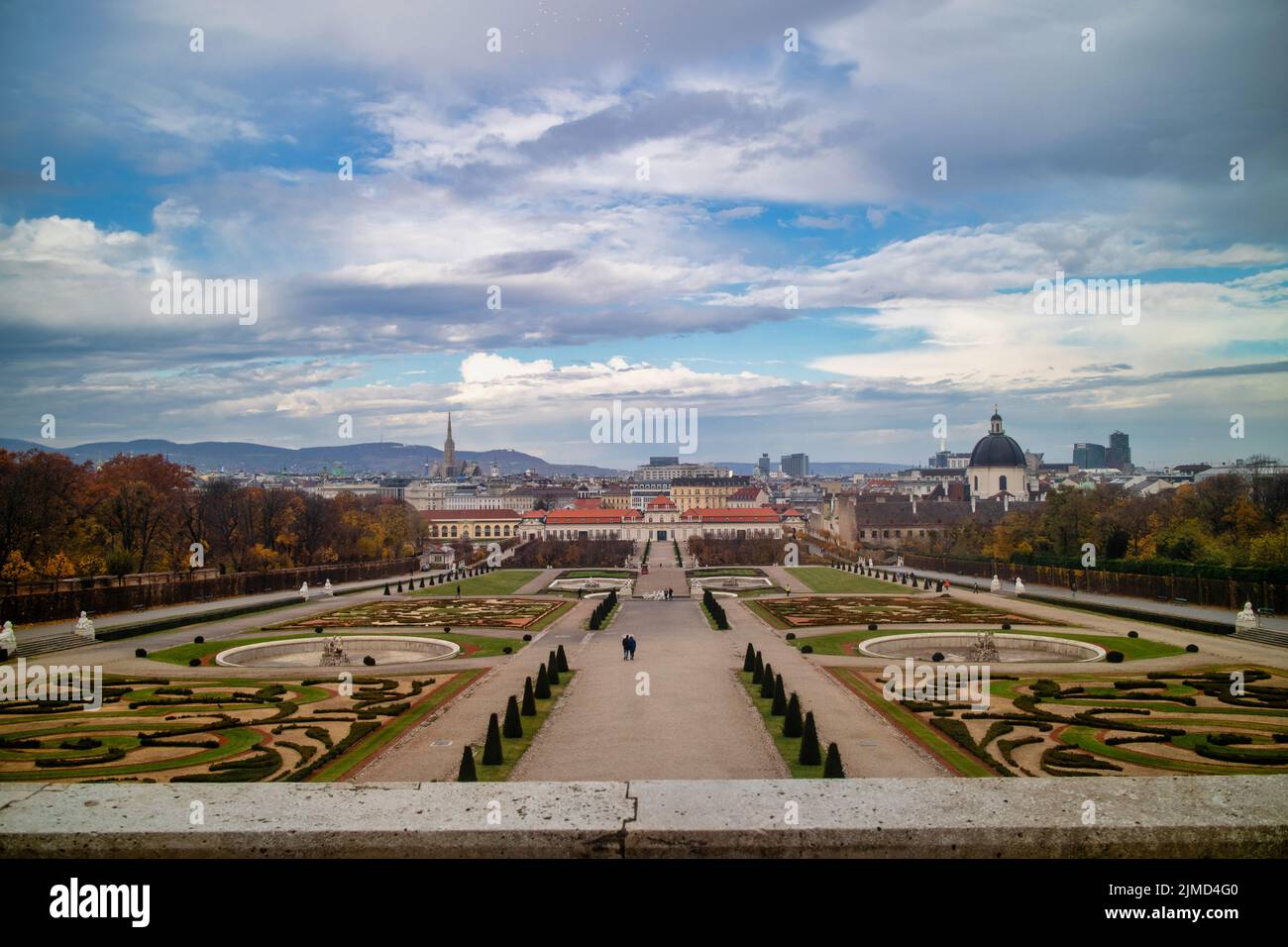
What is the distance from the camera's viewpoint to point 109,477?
2665 inches

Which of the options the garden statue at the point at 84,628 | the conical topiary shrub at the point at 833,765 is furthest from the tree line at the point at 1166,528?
the garden statue at the point at 84,628

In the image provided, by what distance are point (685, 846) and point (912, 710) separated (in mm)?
20486

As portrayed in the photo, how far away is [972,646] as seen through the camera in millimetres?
35562

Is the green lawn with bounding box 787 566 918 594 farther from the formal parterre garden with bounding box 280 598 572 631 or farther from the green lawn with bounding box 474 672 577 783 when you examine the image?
the green lawn with bounding box 474 672 577 783

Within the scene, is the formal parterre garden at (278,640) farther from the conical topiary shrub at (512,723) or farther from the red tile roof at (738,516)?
the red tile roof at (738,516)

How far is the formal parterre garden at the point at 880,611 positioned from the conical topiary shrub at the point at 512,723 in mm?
22346

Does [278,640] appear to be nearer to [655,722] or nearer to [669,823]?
[655,722]

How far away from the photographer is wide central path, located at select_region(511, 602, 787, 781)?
59.5 feet

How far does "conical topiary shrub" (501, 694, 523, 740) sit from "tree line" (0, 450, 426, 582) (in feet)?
109

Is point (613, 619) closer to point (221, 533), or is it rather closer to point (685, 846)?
point (221, 533)

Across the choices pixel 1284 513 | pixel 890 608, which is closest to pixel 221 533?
pixel 890 608

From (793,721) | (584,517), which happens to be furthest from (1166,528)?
(584,517)

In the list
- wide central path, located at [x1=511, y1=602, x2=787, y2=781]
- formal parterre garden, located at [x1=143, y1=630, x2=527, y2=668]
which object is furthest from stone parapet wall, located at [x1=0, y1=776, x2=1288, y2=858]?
formal parterre garden, located at [x1=143, y1=630, x2=527, y2=668]

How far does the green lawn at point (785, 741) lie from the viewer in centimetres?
1791
